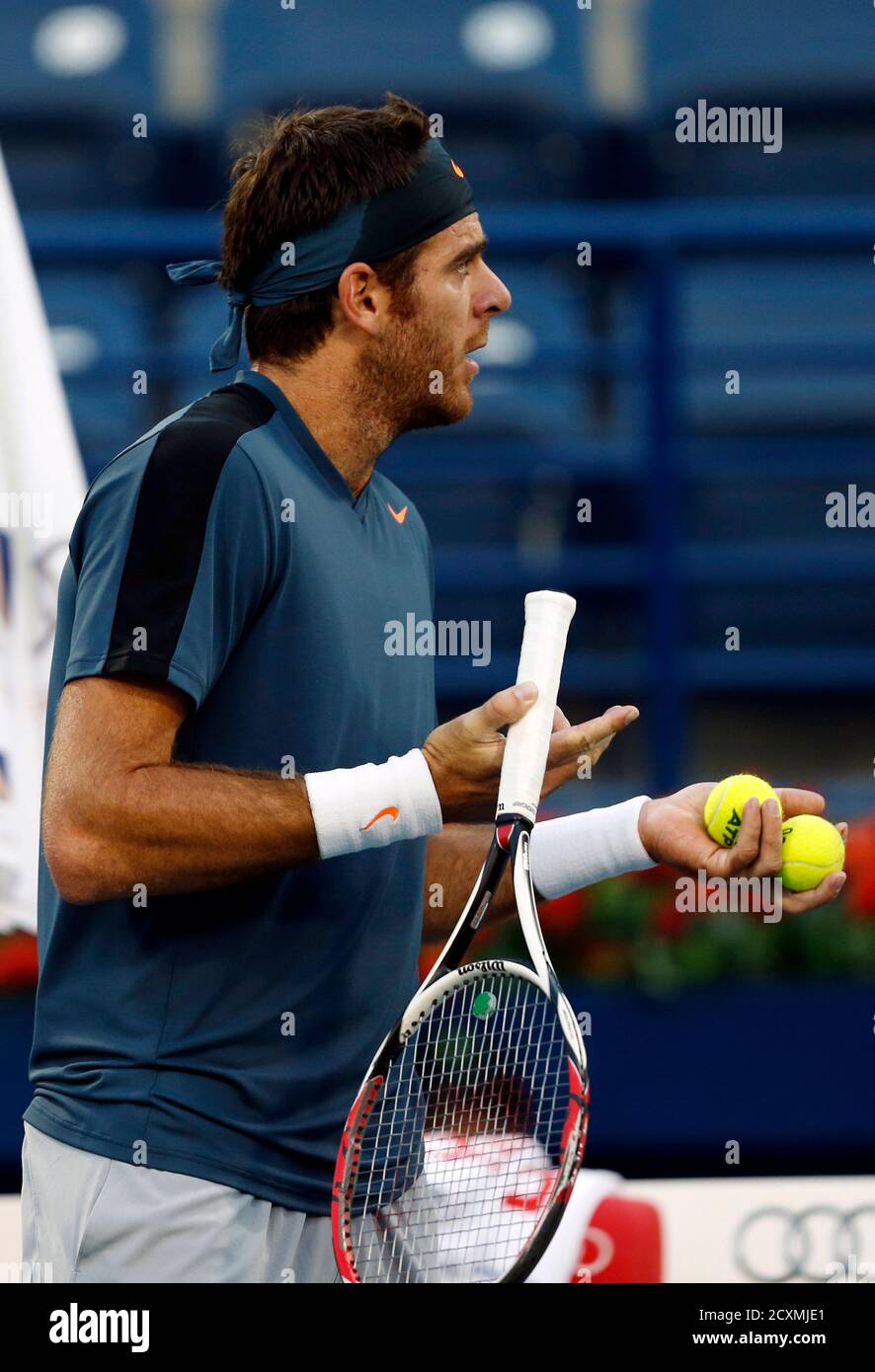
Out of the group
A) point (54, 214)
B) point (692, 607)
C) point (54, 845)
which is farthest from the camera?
point (54, 214)

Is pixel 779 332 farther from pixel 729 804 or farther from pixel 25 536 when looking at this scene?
pixel 729 804

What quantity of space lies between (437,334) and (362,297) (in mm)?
103

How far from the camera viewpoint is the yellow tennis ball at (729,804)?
2277 millimetres

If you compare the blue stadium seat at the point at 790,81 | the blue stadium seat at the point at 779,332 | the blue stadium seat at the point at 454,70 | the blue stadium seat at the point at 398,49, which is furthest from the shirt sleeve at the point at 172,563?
the blue stadium seat at the point at 790,81

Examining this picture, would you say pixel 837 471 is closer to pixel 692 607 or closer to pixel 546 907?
pixel 692 607

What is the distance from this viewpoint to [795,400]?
6055 millimetres

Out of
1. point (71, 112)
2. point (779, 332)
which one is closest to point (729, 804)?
point (779, 332)

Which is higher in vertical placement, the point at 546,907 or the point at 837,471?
the point at 837,471

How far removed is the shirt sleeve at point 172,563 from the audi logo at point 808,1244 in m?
1.91

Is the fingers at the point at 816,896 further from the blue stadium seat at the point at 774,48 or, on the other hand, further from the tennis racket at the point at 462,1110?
the blue stadium seat at the point at 774,48

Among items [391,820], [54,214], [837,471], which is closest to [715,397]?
[837,471]

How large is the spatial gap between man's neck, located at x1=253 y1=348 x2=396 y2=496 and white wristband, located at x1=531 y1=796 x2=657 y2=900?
1.65 feet

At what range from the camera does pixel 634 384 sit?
17.7ft

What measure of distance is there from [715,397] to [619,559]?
1.40 metres
